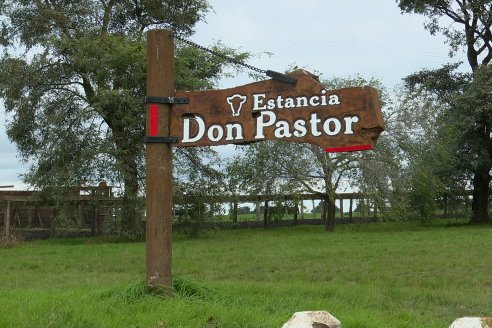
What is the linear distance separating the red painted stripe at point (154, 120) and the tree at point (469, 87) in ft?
77.4

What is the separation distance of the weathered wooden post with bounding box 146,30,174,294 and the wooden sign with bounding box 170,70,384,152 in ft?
0.57

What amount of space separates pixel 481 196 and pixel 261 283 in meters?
25.0

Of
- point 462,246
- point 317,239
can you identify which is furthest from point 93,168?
point 462,246

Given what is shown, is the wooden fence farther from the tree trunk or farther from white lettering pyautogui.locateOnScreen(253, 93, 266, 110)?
white lettering pyautogui.locateOnScreen(253, 93, 266, 110)

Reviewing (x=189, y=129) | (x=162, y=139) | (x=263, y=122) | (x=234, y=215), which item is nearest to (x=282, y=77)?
(x=263, y=122)

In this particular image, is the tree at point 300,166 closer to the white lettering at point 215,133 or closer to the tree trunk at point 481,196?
the tree trunk at point 481,196

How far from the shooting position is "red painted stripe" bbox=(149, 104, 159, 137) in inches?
275

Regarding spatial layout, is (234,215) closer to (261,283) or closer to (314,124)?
(261,283)

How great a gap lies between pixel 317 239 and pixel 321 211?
448 inches

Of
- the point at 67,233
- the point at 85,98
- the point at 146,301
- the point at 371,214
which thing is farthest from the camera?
the point at 371,214

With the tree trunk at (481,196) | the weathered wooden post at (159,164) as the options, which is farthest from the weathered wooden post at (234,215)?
the weathered wooden post at (159,164)

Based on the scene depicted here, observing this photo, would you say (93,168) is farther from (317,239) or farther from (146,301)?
(146,301)

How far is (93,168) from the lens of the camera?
2081cm

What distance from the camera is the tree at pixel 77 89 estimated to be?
20453mm
